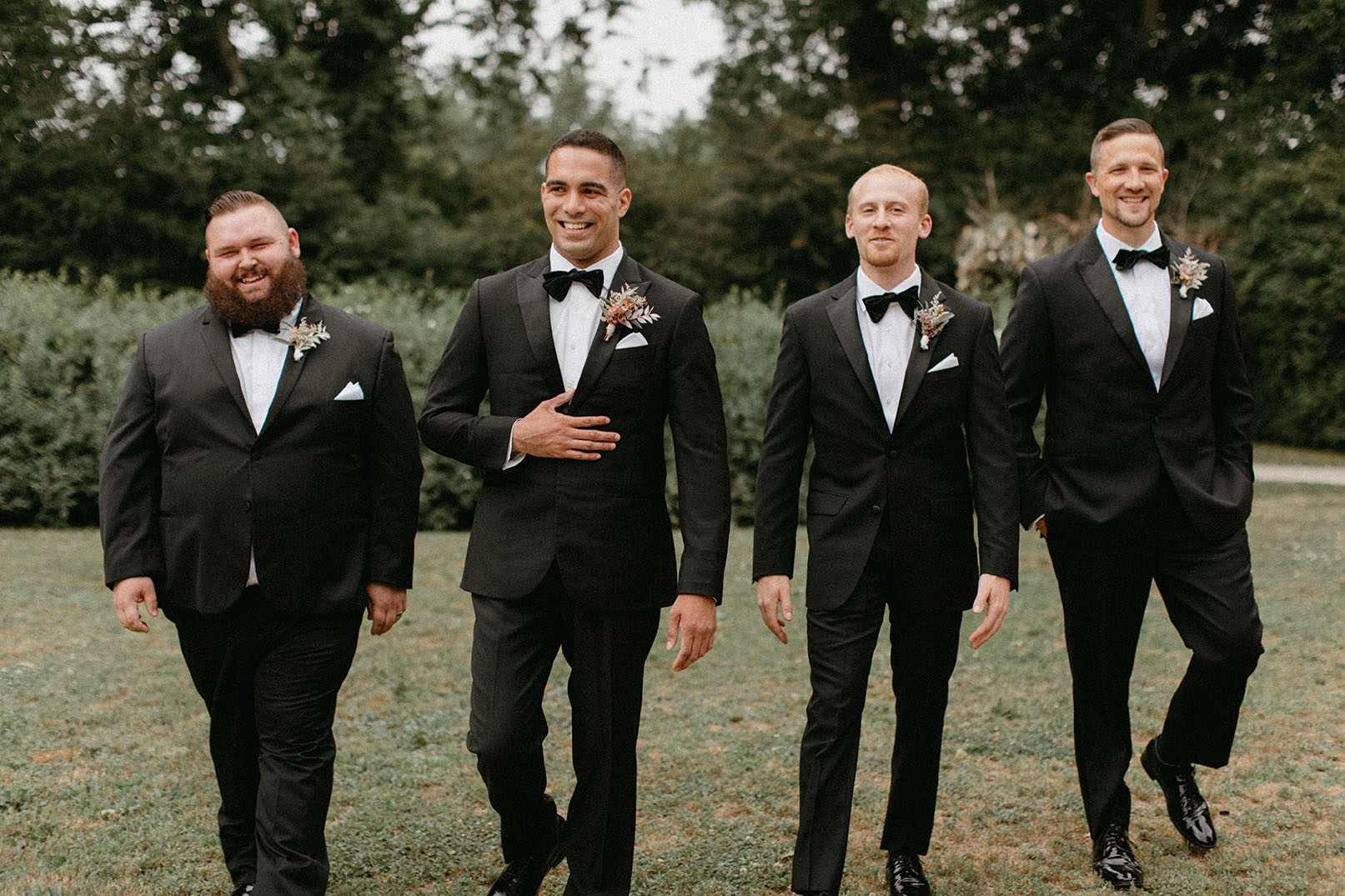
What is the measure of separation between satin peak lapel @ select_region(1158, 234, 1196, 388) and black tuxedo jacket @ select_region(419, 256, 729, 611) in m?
1.61

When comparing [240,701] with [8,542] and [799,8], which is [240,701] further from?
[799,8]

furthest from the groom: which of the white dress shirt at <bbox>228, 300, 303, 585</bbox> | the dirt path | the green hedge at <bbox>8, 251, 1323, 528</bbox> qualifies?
the dirt path

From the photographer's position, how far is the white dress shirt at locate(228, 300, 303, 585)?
3.69 meters

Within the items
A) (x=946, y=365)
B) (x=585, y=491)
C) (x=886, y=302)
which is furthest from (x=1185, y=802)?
(x=585, y=491)

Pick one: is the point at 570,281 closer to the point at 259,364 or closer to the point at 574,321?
the point at 574,321

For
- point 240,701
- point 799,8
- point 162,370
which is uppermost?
point 799,8

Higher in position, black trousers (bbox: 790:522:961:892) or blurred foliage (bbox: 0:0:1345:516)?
blurred foliage (bbox: 0:0:1345:516)

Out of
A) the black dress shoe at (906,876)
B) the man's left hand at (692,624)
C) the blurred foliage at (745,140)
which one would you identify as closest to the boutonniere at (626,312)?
the man's left hand at (692,624)

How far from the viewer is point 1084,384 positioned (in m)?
4.16

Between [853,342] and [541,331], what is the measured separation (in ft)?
3.32

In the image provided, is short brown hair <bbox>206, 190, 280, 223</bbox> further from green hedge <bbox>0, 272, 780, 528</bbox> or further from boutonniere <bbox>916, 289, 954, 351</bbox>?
green hedge <bbox>0, 272, 780, 528</bbox>

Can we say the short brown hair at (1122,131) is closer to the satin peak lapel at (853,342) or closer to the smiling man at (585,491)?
the satin peak lapel at (853,342)

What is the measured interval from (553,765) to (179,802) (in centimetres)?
165

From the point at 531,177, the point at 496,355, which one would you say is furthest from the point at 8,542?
the point at 531,177
